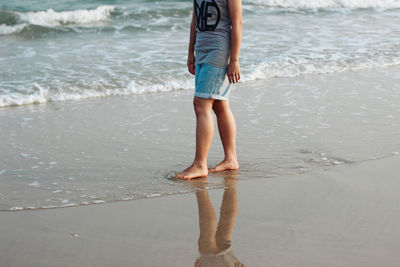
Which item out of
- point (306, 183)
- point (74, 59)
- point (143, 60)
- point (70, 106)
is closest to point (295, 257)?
point (306, 183)

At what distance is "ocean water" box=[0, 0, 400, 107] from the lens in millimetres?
7152

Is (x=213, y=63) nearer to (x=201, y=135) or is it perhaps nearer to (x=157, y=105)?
(x=201, y=135)

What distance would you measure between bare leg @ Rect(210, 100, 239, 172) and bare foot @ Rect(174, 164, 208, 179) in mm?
163

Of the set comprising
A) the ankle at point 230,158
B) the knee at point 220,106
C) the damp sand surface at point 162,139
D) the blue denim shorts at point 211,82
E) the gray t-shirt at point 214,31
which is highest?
the gray t-shirt at point 214,31

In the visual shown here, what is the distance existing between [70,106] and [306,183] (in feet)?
11.3

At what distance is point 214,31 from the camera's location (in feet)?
11.8

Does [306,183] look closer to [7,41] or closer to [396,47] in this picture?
[396,47]

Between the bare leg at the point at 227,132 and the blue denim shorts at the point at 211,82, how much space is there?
0.14 meters

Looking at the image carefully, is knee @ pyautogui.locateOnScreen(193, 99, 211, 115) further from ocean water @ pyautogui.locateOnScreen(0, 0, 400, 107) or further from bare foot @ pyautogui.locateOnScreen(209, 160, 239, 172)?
ocean water @ pyautogui.locateOnScreen(0, 0, 400, 107)

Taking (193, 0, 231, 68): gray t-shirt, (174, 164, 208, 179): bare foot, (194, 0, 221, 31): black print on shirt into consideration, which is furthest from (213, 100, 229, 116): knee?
(194, 0, 221, 31): black print on shirt

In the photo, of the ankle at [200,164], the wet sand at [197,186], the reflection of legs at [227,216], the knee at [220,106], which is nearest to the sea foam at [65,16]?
the wet sand at [197,186]

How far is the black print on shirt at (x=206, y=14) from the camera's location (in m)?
3.57

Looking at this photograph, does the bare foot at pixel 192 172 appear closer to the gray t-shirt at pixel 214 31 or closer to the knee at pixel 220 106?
the knee at pixel 220 106

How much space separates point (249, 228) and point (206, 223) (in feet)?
0.81
